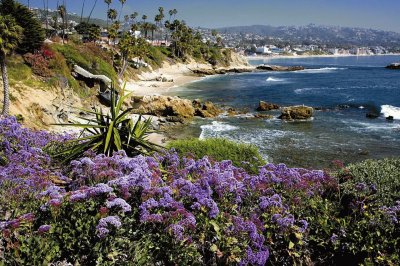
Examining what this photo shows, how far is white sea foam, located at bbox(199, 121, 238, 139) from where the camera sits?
110 ft

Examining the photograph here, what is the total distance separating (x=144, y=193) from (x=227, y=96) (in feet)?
181

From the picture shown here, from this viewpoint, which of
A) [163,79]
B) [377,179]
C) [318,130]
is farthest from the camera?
[163,79]

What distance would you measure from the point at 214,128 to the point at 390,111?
86.2ft

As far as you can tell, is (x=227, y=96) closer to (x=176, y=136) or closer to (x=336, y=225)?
(x=176, y=136)

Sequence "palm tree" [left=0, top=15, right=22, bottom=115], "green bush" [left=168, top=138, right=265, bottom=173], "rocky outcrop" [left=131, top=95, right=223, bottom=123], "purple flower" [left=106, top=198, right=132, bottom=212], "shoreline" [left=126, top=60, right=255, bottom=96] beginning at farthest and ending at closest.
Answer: "shoreline" [left=126, top=60, right=255, bottom=96] < "rocky outcrop" [left=131, top=95, right=223, bottom=123] < "palm tree" [left=0, top=15, right=22, bottom=115] < "green bush" [left=168, top=138, right=265, bottom=173] < "purple flower" [left=106, top=198, right=132, bottom=212]

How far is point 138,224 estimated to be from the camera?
590cm

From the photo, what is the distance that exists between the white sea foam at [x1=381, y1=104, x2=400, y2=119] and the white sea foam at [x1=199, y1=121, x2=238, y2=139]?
868 inches

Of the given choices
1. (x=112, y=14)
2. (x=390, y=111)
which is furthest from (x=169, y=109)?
(x=112, y=14)

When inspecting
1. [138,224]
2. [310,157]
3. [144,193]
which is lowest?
[310,157]

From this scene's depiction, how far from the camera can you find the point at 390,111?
157 feet

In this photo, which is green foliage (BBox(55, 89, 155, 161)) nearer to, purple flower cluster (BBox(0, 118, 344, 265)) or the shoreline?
purple flower cluster (BBox(0, 118, 344, 265))

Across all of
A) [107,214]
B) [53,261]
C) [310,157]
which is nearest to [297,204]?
[107,214]

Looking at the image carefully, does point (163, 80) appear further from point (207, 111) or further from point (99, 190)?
point (99, 190)

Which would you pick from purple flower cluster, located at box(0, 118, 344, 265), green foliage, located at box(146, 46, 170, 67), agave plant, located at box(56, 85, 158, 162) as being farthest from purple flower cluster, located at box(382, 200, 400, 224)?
green foliage, located at box(146, 46, 170, 67)
